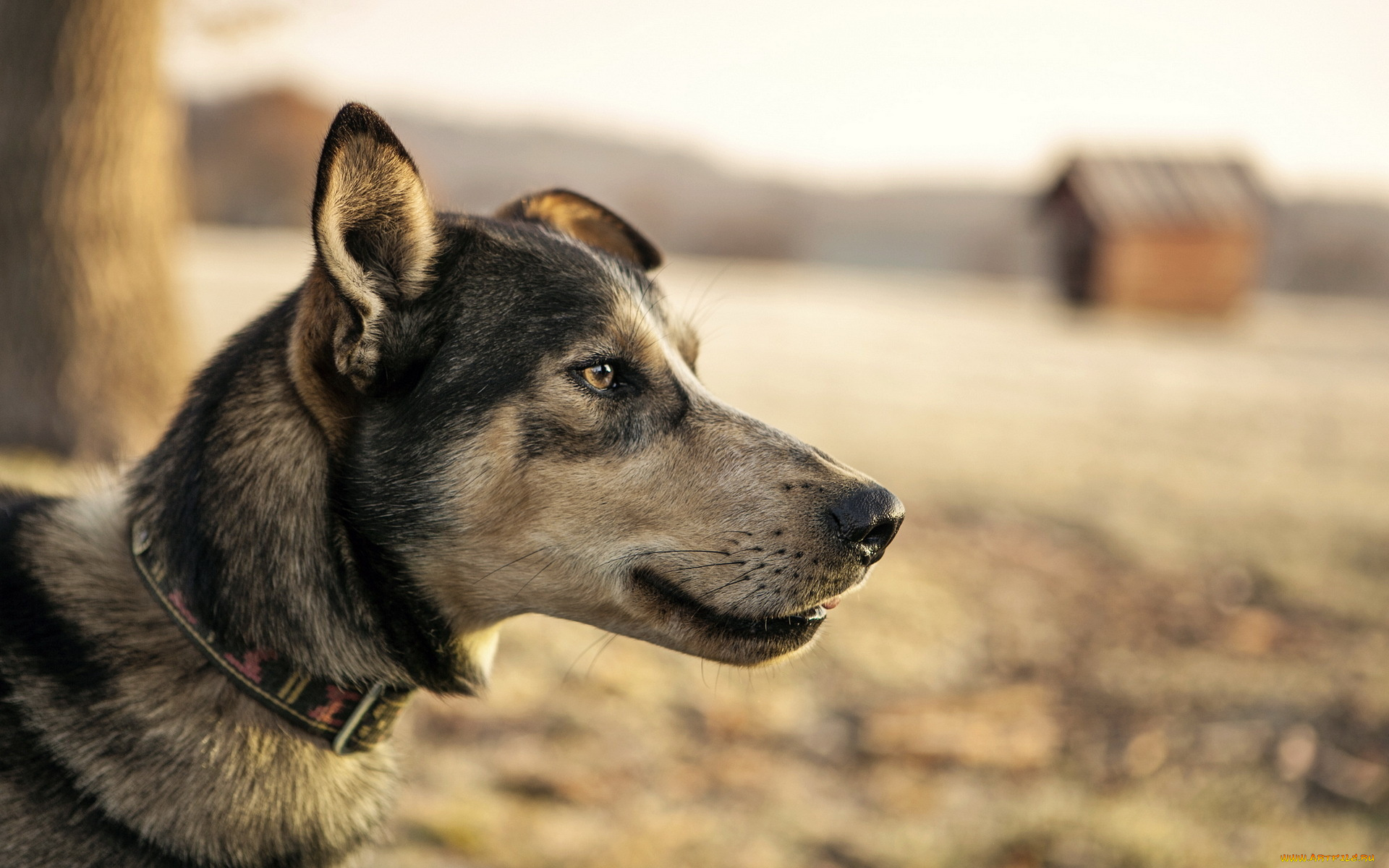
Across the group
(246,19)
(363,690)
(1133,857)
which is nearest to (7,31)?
(246,19)

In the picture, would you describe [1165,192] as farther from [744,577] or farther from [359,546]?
[359,546]

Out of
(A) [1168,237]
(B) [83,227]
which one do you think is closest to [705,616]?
(B) [83,227]

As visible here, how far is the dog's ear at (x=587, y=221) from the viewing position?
339 centimetres

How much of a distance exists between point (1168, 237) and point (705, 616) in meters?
27.3

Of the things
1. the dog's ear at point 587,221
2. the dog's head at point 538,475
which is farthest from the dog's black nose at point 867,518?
the dog's ear at point 587,221

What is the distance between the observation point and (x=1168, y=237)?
25984mm

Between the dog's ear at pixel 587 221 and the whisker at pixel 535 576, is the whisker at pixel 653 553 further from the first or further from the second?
the dog's ear at pixel 587 221

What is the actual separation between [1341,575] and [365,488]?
28.2ft

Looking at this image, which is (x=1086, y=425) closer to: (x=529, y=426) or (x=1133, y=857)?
(x=1133, y=857)

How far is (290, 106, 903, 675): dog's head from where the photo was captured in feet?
8.18

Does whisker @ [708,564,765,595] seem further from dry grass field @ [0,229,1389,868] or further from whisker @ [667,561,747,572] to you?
dry grass field @ [0,229,1389,868]

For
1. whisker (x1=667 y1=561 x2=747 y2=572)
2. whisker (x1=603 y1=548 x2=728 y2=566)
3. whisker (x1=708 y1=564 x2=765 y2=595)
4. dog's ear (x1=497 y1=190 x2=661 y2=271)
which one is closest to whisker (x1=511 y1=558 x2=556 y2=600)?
whisker (x1=603 y1=548 x2=728 y2=566)

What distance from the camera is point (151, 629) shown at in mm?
2510

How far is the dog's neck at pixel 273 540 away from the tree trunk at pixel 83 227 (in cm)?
493
